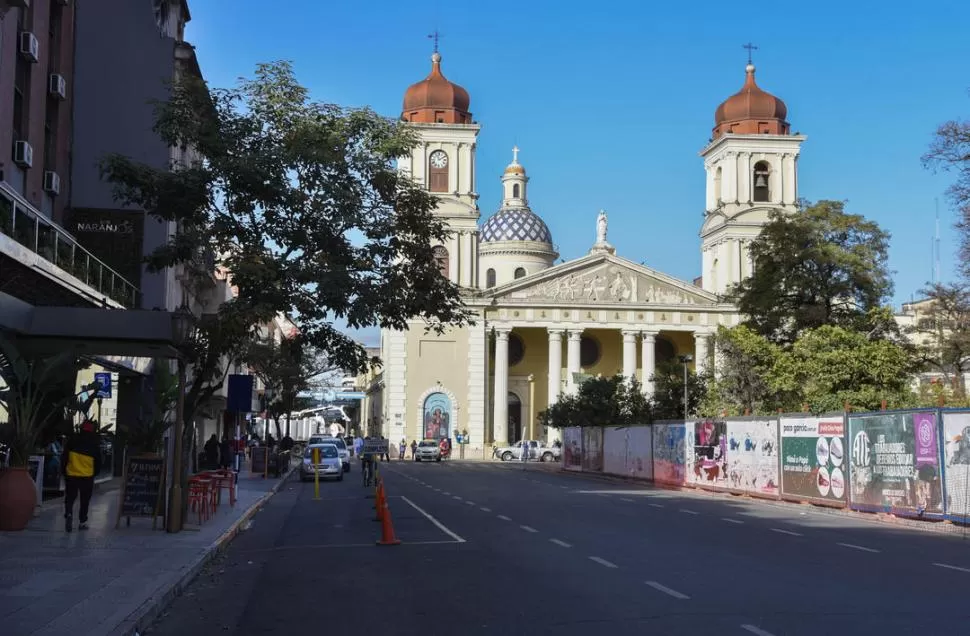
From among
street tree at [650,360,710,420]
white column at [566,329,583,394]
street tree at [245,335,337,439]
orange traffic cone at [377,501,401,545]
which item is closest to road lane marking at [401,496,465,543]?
orange traffic cone at [377,501,401,545]

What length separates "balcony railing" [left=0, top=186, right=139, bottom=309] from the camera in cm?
2227

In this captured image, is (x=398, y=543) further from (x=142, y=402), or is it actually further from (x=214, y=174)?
(x=142, y=402)

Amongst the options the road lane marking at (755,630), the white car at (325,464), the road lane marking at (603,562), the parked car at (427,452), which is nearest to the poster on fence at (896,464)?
the road lane marking at (603,562)

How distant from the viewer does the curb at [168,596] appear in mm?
9945

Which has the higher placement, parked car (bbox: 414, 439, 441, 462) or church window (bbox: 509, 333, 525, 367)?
church window (bbox: 509, 333, 525, 367)

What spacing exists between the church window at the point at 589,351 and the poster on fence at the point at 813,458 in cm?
6350

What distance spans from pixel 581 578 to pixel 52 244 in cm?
1577

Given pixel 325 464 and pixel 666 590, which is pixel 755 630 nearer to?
pixel 666 590

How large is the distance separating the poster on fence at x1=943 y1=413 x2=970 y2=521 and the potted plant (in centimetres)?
1591

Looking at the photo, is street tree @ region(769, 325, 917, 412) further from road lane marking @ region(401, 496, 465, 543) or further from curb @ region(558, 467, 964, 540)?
road lane marking @ region(401, 496, 465, 543)

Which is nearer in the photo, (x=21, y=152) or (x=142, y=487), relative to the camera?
(x=142, y=487)

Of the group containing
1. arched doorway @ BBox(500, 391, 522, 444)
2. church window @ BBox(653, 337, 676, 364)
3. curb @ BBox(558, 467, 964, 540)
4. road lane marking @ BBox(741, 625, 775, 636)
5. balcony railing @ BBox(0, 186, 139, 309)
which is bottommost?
curb @ BBox(558, 467, 964, 540)

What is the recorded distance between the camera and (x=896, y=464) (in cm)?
2466

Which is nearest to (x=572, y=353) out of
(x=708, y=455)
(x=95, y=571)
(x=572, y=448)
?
(x=572, y=448)
